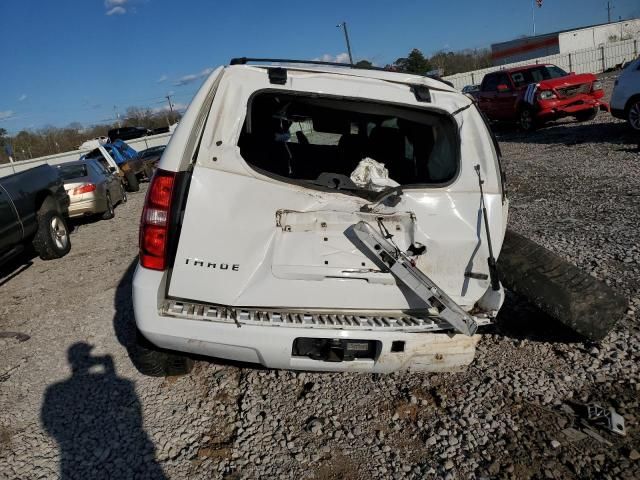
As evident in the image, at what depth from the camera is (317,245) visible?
256 centimetres

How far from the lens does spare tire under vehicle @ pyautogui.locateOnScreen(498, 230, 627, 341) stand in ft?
10.1

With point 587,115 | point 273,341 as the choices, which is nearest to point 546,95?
point 587,115

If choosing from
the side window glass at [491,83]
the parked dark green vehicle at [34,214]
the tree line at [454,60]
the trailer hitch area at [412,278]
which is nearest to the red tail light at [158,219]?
the trailer hitch area at [412,278]

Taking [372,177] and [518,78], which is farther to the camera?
[518,78]

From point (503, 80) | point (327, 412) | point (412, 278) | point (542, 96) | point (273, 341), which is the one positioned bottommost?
point (327, 412)

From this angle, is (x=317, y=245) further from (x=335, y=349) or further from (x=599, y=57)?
(x=599, y=57)

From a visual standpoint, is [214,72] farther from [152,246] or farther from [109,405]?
[109,405]

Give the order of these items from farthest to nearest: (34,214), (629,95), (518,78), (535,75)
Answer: (518,78) → (535,75) → (629,95) → (34,214)

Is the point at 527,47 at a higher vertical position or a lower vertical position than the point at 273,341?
higher

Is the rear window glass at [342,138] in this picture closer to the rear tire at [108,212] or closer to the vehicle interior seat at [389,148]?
the vehicle interior seat at [389,148]

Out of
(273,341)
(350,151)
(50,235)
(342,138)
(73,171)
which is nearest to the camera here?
(273,341)

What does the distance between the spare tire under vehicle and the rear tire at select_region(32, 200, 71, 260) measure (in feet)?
21.6

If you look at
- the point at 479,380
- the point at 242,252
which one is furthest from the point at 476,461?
the point at 242,252

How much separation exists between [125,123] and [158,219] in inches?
2757
